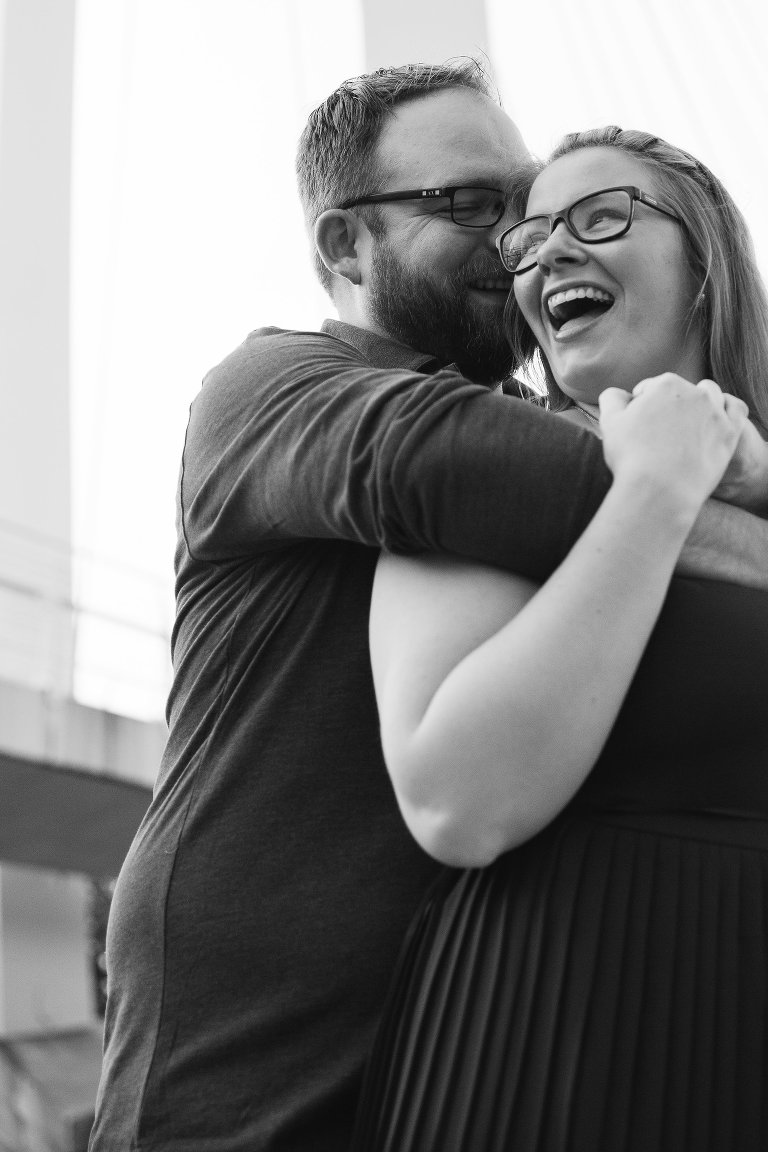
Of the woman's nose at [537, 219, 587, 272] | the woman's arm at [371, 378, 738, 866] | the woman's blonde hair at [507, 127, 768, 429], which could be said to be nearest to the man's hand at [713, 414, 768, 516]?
the woman's arm at [371, 378, 738, 866]

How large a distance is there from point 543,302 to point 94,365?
8.21 meters

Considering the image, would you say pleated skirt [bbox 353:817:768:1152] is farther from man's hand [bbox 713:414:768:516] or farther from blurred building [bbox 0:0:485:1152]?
blurred building [bbox 0:0:485:1152]

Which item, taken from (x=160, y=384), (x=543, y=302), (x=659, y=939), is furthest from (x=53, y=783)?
(x=659, y=939)

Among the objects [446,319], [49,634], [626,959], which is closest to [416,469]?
[626,959]

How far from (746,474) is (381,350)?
638 millimetres

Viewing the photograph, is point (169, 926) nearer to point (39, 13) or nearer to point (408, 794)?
point (408, 794)

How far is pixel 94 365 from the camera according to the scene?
9.52 metres

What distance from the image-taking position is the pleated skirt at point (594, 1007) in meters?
1.04

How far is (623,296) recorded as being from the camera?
5.31 feet

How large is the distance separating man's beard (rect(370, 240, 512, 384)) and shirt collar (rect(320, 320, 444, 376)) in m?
0.09

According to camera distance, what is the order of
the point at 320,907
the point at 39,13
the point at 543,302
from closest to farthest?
the point at 320,907, the point at 543,302, the point at 39,13

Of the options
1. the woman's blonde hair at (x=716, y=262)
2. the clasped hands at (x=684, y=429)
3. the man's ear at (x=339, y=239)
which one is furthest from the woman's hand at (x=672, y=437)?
the man's ear at (x=339, y=239)

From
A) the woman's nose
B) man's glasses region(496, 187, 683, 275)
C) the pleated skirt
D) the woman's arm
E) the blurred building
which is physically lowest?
the blurred building

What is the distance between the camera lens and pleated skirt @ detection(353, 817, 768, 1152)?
1041mm
